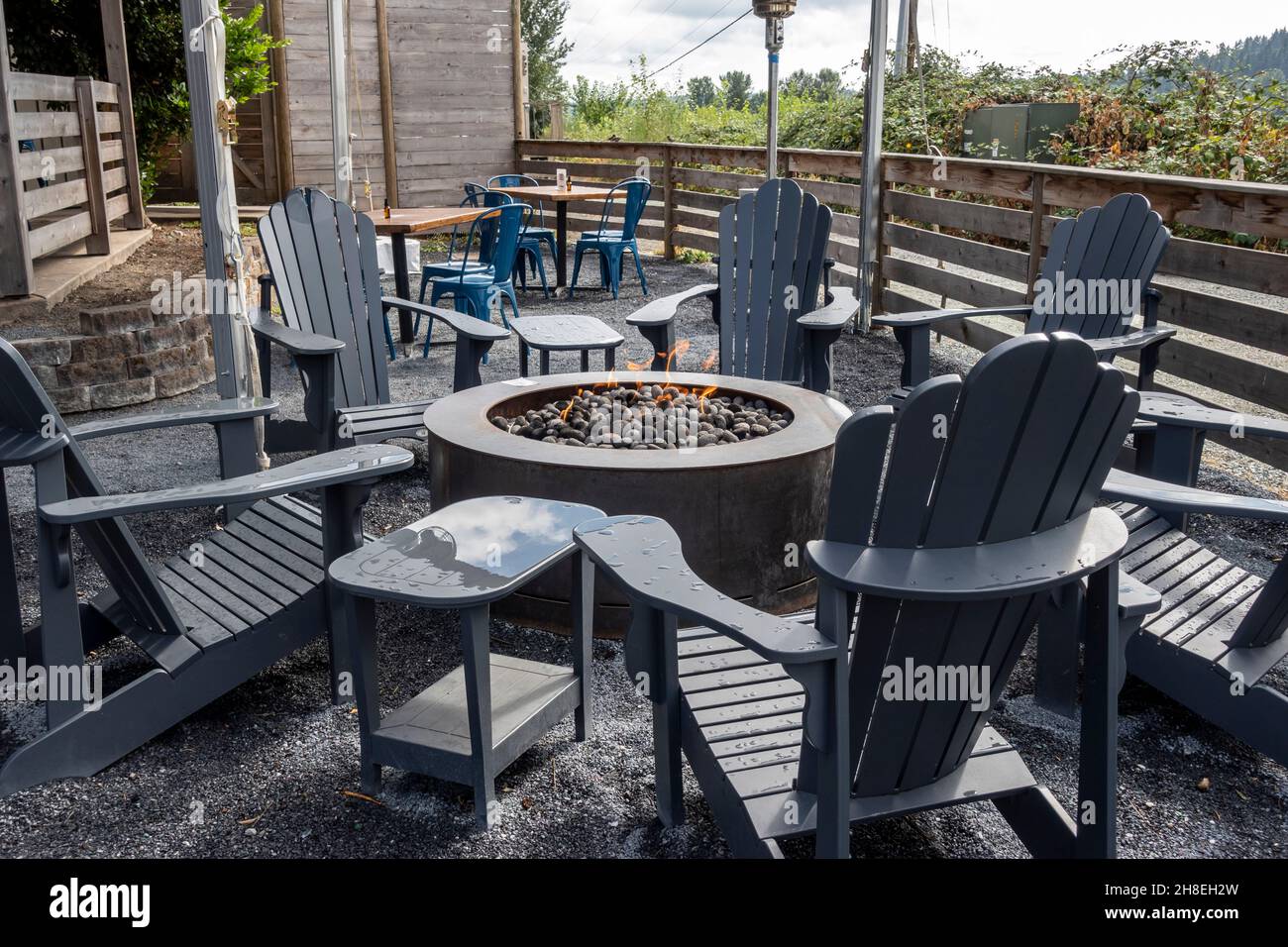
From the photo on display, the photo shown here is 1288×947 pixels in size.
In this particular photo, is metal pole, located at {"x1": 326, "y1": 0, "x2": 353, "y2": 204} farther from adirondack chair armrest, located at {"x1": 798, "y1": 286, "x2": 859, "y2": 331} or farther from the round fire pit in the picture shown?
the round fire pit

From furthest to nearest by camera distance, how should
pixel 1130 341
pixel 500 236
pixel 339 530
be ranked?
pixel 500 236, pixel 1130 341, pixel 339 530

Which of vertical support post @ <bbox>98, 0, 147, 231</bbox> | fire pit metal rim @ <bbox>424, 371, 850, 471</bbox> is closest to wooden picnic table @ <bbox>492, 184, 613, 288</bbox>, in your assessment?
vertical support post @ <bbox>98, 0, 147, 231</bbox>

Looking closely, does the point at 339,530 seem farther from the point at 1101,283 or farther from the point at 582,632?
the point at 1101,283

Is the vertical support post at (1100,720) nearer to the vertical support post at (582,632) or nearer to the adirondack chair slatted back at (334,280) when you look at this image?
the vertical support post at (582,632)

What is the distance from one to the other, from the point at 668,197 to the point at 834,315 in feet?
20.2

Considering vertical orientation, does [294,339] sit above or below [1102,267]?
below

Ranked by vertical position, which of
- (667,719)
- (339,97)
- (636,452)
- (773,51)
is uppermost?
(773,51)

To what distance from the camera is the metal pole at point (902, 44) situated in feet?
41.8

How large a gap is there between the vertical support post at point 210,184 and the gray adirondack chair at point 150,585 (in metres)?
1.02

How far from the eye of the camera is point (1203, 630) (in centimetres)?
211

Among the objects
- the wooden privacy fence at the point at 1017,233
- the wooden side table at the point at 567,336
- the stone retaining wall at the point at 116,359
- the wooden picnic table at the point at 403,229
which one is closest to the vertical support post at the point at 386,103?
the wooden privacy fence at the point at 1017,233

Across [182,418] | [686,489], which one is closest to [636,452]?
[686,489]

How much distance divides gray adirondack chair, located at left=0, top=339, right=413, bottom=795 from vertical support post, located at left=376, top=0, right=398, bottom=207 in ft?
29.3
